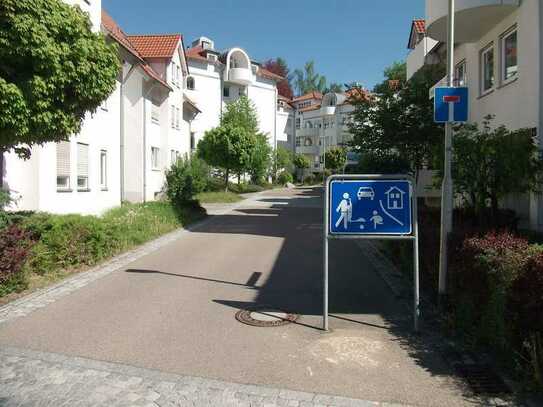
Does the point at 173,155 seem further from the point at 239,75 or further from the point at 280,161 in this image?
the point at 280,161

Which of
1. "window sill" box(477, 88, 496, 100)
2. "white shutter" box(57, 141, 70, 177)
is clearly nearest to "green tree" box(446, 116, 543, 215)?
"window sill" box(477, 88, 496, 100)

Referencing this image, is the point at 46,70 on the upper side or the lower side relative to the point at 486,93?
lower

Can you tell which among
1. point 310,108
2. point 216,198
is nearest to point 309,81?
point 310,108

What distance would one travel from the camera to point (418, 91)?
18.2 meters

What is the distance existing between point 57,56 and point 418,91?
13.2m

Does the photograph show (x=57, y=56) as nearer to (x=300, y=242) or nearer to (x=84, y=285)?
(x=84, y=285)

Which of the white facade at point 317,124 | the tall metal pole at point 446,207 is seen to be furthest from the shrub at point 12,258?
the white facade at point 317,124

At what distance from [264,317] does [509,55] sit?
9.26 m

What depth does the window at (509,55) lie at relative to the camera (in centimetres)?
1205

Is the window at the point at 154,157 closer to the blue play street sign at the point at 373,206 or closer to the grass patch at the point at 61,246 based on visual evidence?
the grass patch at the point at 61,246

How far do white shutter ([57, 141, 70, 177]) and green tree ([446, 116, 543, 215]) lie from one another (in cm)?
1106

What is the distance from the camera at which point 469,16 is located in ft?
39.4

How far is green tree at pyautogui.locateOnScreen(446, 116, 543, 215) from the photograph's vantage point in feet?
29.3

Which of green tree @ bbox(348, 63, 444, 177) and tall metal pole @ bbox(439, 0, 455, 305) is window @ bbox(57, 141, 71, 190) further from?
tall metal pole @ bbox(439, 0, 455, 305)
